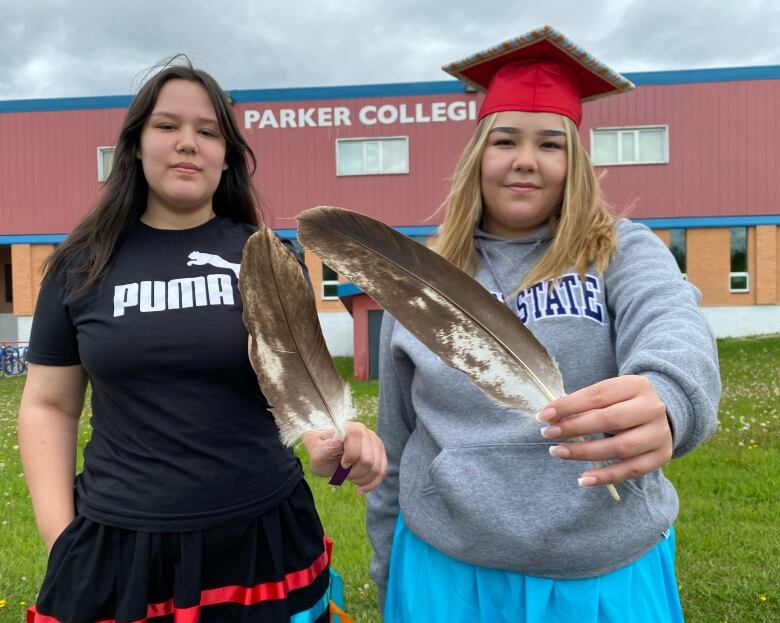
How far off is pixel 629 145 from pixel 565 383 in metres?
19.2

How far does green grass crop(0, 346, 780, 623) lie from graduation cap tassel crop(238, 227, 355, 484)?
2.59m

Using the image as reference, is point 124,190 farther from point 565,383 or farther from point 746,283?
point 746,283

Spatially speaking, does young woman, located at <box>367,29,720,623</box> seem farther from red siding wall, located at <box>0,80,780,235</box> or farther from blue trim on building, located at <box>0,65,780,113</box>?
blue trim on building, located at <box>0,65,780,113</box>

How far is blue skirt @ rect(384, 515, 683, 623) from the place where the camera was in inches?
62.2

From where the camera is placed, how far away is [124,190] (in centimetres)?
196

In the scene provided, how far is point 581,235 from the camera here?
1652 millimetres

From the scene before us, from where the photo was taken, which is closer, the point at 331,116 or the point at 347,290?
the point at 347,290

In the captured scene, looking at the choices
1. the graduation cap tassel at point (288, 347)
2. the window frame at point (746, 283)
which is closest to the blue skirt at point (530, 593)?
the graduation cap tassel at point (288, 347)

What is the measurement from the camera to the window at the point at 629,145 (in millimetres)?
18750

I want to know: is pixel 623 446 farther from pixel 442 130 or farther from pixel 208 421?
pixel 442 130

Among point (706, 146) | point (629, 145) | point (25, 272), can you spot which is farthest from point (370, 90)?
point (25, 272)

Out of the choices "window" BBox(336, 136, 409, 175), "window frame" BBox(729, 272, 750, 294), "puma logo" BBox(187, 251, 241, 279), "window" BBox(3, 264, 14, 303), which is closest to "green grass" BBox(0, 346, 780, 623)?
"puma logo" BBox(187, 251, 241, 279)

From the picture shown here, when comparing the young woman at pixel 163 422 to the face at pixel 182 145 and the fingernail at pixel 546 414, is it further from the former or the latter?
the fingernail at pixel 546 414

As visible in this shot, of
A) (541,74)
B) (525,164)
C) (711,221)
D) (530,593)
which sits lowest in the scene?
(530,593)
